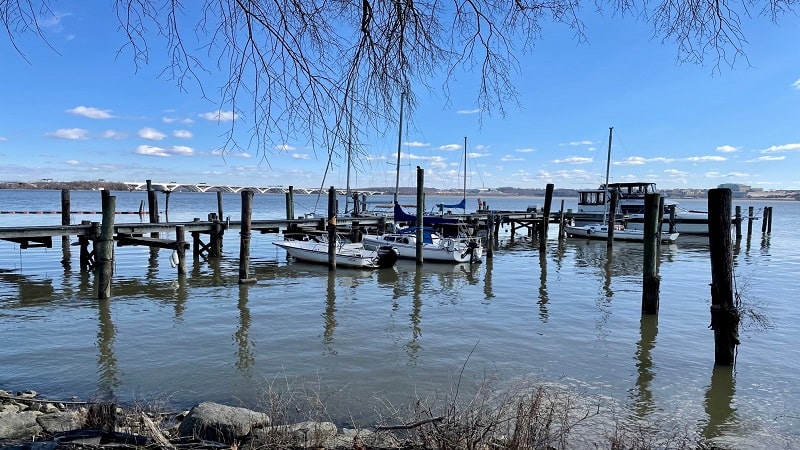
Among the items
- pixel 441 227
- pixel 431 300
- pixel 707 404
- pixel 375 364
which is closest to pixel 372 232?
pixel 441 227

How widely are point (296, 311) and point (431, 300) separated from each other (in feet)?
14.6

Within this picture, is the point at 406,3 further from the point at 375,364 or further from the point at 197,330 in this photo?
the point at 197,330

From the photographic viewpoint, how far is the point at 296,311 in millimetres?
14477

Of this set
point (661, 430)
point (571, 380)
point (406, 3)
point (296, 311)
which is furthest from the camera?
point (296, 311)

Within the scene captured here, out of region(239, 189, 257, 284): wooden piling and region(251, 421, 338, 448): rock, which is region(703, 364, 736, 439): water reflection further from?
region(239, 189, 257, 284): wooden piling

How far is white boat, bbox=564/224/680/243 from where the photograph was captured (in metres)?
38.0

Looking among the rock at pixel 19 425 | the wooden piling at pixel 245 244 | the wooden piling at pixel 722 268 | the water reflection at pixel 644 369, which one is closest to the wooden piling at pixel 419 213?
the wooden piling at pixel 245 244

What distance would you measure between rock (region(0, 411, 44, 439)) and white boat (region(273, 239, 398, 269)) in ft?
55.4

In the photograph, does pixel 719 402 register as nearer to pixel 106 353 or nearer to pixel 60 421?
pixel 60 421

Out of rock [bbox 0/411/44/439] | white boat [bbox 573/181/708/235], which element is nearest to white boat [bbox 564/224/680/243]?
white boat [bbox 573/181/708/235]

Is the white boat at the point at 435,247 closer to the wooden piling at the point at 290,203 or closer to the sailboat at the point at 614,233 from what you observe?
the wooden piling at the point at 290,203

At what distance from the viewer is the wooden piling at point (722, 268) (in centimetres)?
904

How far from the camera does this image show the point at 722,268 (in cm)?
902

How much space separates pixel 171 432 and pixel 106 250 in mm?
10282
